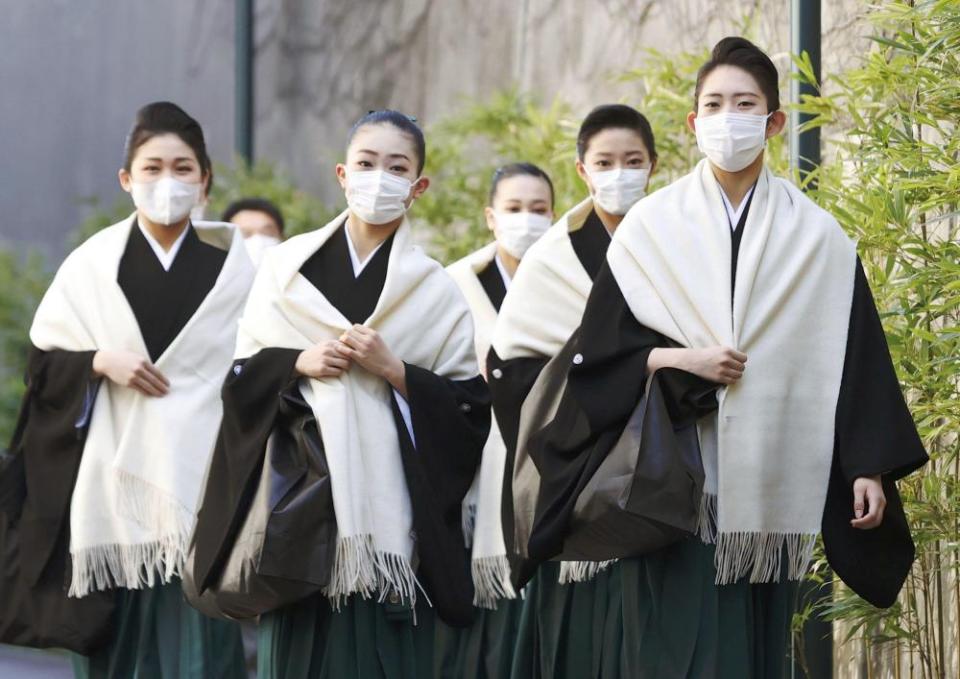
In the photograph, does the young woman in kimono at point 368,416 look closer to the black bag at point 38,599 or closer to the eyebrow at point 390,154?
the eyebrow at point 390,154

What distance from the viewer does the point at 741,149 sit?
4684mm

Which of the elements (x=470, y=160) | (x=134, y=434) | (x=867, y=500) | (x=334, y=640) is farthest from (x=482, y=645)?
(x=470, y=160)

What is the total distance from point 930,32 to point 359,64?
7.87 metres

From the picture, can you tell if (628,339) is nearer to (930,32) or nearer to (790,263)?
(790,263)

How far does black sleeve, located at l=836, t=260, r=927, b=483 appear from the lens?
14.7ft

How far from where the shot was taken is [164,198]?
19.7 ft

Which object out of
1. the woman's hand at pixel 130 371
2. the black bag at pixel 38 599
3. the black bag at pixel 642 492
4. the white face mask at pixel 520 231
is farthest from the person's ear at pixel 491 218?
the black bag at pixel 642 492

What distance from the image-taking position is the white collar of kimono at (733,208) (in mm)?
4727

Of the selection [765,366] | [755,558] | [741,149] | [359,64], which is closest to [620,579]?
[755,558]

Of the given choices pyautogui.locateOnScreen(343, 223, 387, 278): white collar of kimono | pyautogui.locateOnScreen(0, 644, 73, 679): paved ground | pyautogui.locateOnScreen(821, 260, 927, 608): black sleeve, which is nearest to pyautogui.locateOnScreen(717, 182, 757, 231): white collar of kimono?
pyautogui.locateOnScreen(821, 260, 927, 608): black sleeve

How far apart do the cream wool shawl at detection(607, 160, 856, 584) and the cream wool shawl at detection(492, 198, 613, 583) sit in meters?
0.69

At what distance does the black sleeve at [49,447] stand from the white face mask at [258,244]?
5.76ft

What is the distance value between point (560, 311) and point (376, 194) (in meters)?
0.68

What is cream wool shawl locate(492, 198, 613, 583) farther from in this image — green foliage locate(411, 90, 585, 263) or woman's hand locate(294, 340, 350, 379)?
green foliage locate(411, 90, 585, 263)
